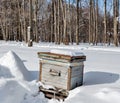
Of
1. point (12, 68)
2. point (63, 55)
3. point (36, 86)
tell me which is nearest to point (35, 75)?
point (12, 68)

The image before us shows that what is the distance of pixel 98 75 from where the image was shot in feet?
22.3

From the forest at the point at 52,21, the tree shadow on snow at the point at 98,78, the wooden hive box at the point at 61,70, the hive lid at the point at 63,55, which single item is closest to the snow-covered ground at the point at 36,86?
the tree shadow on snow at the point at 98,78

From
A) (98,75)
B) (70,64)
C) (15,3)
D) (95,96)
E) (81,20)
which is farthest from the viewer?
(81,20)

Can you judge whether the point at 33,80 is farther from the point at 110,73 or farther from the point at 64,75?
the point at 110,73

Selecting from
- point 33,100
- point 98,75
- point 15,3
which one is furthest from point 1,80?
point 15,3

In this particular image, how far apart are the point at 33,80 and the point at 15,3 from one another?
3672 centimetres

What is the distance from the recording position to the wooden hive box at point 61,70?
5.81 m

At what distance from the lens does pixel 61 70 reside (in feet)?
19.5

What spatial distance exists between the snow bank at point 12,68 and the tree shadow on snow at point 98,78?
53.1 inches

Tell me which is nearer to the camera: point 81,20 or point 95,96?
point 95,96

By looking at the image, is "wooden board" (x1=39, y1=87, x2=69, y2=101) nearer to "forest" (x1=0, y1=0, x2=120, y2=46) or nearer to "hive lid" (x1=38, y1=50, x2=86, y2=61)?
"hive lid" (x1=38, y1=50, x2=86, y2=61)

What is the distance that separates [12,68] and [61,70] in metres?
1.14

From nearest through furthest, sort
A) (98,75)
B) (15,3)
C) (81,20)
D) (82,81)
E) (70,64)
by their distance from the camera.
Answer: (70,64) < (82,81) < (98,75) < (15,3) < (81,20)

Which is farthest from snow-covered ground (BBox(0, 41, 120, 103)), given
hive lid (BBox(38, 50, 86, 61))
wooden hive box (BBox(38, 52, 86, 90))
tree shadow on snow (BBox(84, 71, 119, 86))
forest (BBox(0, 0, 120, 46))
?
forest (BBox(0, 0, 120, 46))
